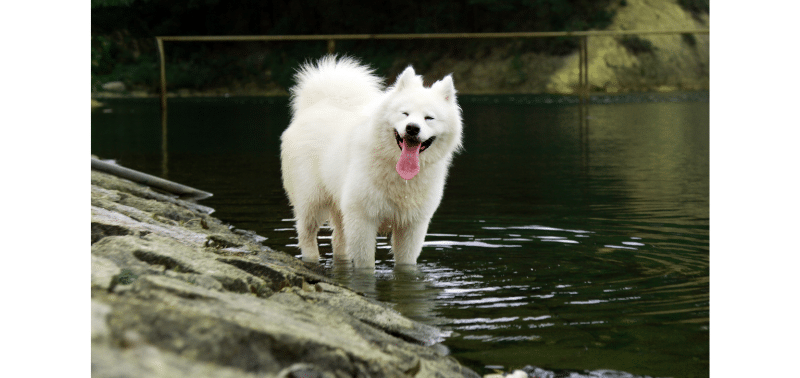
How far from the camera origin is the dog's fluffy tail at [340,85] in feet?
21.1

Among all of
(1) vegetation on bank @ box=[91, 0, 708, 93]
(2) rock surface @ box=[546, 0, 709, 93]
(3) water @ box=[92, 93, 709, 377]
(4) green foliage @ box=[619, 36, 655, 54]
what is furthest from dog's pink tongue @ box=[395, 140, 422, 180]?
(4) green foliage @ box=[619, 36, 655, 54]

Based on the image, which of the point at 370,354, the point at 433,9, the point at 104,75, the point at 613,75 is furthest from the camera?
the point at 433,9

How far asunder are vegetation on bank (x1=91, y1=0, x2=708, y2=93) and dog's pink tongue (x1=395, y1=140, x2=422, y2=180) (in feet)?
95.8

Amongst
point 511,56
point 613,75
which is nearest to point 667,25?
point 613,75

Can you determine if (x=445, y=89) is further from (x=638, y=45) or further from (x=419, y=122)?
(x=638, y=45)

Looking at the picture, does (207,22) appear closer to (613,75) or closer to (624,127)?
(613,75)

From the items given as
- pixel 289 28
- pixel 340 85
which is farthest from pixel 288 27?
pixel 340 85

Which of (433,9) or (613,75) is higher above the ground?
(433,9)

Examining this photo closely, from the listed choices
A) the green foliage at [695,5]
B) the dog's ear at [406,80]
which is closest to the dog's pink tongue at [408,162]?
the dog's ear at [406,80]

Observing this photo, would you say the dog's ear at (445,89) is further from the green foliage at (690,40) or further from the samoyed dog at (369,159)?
the green foliage at (690,40)

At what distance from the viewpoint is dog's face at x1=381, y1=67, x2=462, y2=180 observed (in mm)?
5141

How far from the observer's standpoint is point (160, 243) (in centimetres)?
409

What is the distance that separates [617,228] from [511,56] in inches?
1091

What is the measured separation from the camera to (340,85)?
648 centimetres
